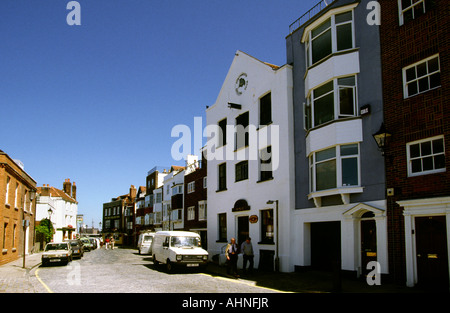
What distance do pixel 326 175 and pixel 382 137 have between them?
3.33 meters

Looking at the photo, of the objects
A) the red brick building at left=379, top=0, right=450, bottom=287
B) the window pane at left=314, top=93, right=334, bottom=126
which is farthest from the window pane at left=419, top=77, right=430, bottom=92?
Answer: the window pane at left=314, top=93, right=334, bottom=126

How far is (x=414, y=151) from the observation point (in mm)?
13461

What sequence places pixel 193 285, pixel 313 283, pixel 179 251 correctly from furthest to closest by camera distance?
pixel 179 251 → pixel 313 283 → pixel 193 285

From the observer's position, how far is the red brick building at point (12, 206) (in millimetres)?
23453

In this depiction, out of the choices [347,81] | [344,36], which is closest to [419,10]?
[344,36]

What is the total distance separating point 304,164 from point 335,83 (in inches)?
165

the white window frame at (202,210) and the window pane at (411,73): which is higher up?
the window pane at (411,73)

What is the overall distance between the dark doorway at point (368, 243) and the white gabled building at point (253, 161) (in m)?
4.27

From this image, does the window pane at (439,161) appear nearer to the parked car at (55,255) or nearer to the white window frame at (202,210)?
the parked car at (55,255)

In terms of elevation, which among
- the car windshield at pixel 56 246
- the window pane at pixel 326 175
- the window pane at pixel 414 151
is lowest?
the car windshield at pixel 56 246

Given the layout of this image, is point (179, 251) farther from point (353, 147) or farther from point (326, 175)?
point (353, 147)

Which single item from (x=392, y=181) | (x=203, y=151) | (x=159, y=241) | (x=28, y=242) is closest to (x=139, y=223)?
(x=28, y=242)

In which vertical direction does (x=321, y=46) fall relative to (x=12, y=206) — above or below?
above

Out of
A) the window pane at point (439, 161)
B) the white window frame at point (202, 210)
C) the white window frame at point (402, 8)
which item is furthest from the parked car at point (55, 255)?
the white window frame at point (402, 8)
